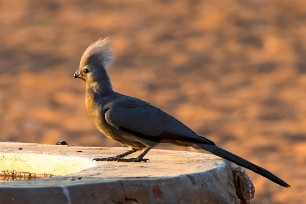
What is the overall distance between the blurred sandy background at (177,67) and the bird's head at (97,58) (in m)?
9.66

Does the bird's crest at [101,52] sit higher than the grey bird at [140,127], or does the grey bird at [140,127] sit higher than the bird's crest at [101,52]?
the bird's crest at [101,52]

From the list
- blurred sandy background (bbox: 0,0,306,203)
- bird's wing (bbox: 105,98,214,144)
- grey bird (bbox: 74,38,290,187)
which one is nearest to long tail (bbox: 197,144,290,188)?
grey bird (bbox: 74,38,290,187)

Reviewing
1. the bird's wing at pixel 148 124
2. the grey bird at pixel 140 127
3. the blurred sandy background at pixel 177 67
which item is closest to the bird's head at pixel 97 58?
the grey bird at pixel 140 127

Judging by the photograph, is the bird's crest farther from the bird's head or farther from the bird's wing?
the bird's wing

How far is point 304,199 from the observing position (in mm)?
15695

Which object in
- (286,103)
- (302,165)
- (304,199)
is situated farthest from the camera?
(286,103)

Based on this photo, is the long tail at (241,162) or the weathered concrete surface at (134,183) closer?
the weathered concrete surface at (134,183)

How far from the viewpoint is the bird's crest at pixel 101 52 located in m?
7.85

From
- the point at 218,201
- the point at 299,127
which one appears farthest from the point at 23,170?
the point at 299,127

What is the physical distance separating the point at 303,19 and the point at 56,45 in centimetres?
562

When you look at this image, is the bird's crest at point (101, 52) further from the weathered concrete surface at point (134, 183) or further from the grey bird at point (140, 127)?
the weathered concrete surface at point (134, 183)

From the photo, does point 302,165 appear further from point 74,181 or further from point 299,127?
point 74,181

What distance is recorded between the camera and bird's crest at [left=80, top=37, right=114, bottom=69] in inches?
309

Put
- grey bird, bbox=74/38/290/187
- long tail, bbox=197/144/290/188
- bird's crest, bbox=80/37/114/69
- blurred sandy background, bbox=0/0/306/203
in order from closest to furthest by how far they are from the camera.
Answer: long tail, bbox=197/144/290/188 → grey bird, bbox=74/38/290/187 → bird's crest, bbox=80/37/114/69 → blurred sandy background, bbox=0/0/306/203
